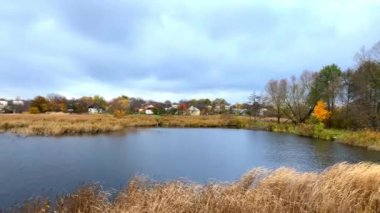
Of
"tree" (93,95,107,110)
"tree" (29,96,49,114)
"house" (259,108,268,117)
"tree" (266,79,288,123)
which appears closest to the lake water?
"tree" (266,79,288,123)

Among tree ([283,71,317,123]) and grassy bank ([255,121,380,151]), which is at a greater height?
tree ([283,71,317,123])

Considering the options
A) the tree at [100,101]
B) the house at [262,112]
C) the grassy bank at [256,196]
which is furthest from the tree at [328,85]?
the tree at [100,101]

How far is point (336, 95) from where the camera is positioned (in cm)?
5428

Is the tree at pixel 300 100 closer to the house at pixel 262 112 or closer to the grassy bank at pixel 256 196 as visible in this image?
the house at pixel 262 112

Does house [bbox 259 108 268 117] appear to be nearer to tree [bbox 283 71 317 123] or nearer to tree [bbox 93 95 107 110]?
tree [bbox 283 71 317 123]

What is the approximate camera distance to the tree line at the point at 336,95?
43531 mm

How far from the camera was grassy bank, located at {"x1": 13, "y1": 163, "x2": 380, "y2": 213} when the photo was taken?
7.83 metres

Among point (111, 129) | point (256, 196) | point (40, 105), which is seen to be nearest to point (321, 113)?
point (111, 129)

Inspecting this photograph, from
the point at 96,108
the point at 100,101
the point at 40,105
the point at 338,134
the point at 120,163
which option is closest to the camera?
the point at 120,163

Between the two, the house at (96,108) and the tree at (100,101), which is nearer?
the house at (96,108)

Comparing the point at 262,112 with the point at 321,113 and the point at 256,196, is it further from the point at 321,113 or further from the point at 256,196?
the point at 256,196

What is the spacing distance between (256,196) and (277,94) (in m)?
59.4

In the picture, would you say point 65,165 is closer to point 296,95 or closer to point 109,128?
point 109,128

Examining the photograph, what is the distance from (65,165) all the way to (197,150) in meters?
11.1
